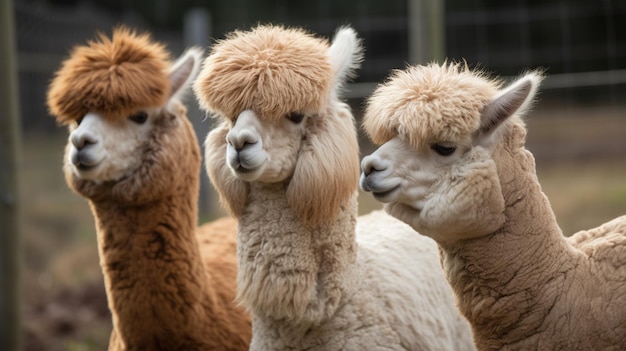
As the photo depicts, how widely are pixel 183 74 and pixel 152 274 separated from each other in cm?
119

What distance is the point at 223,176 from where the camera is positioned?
13.3 ft

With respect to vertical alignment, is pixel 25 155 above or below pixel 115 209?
above

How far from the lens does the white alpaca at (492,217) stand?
336 cm

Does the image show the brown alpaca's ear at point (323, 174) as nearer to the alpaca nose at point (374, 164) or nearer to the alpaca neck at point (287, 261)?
the alpaca neck at point (287, 261)

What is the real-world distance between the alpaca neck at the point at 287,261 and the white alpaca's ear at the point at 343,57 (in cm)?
61

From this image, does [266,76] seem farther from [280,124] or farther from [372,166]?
[372,166]

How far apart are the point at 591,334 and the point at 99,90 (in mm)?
2724

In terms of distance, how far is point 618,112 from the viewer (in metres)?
13.0

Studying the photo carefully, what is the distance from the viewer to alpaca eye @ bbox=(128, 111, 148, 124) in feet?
15.7

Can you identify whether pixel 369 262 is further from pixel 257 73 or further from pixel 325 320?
pixel 257 73

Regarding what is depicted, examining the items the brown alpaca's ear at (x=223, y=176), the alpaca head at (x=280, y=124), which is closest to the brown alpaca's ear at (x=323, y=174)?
the alpaca head at (x=280, y=124)

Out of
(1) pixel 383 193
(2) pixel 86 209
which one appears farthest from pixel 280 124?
(2) pixel 86 209

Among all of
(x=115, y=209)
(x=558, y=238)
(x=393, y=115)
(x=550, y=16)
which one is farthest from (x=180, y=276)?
(x=550, y=16)

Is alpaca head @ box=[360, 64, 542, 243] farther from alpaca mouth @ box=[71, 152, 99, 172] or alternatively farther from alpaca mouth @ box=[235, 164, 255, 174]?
alpaca mouth @ box=[71, 152, 99, 172]
